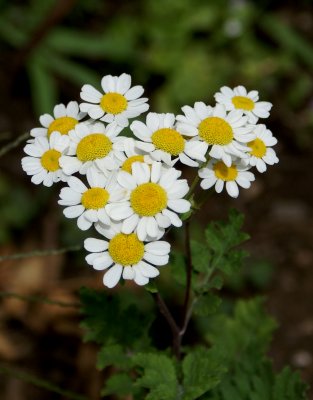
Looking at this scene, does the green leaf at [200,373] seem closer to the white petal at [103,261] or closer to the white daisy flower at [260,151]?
the white petal at [103,261]

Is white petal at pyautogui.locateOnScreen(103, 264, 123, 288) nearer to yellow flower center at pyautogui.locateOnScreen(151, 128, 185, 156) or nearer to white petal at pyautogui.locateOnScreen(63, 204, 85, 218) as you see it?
white petal at pyautogui.locateOnScreen(63, 204, 85, 218)

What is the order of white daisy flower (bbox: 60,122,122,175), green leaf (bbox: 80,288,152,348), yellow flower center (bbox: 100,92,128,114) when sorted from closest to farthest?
white daisy flower (bbox: 60,122,122,175)
yellow flower center (bbox: 100,92,128,114)
green leaf (bbox: 80,288,152,348)

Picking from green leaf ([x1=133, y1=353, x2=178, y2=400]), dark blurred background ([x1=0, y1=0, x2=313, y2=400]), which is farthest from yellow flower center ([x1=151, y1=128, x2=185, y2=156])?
dark blurred background ([x1=0, y1=0, x2=313, y2=400])

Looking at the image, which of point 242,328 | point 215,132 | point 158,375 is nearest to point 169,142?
point 215,132

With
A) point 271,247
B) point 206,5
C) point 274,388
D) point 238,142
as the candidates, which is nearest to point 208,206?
point 271,247

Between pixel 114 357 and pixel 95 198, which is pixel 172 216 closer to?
pixel 95 198

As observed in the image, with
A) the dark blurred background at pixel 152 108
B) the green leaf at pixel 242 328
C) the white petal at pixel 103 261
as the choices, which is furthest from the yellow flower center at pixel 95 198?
the dark blurred background at pixel 152 108

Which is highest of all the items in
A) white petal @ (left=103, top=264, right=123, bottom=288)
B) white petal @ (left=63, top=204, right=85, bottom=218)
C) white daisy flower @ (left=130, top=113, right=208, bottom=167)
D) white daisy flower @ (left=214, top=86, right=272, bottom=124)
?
white daisy flower @ (left=214, top=86, right=272, bottom=124)
